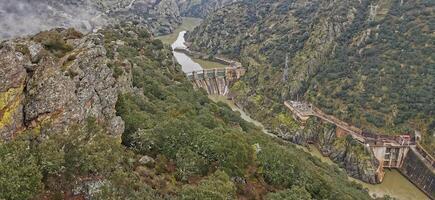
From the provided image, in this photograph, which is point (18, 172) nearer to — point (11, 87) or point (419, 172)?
point (11, 87)

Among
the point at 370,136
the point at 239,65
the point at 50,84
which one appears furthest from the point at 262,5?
the point at 50,84

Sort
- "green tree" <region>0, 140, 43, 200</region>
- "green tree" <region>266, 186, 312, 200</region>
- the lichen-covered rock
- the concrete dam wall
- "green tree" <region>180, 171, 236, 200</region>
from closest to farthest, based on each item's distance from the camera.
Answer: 1. "green tree" <region>0, 140, 43, 200</region>
2. the lichen-covered rock
3. "green tree" <region>180, 171, 236, 200</region>
4. "green tree" <region>266, 186, 312, 200</region>
5. the concrete dam wall

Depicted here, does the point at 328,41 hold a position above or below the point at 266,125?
above

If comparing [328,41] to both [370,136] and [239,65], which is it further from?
[370,136]

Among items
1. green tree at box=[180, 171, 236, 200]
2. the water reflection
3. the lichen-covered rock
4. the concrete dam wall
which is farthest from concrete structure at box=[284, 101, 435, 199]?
the lichen-covered rock

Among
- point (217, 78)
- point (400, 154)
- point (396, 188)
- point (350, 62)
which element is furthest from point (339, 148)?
point (217, 78)

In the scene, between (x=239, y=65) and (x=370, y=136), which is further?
(x=239, y=65)

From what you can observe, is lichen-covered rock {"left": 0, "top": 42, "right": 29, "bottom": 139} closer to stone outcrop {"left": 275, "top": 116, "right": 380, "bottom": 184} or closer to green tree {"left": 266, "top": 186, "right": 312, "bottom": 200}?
green tree {"left": 266, "top": 186, "right": 312, "bottom": 200}
